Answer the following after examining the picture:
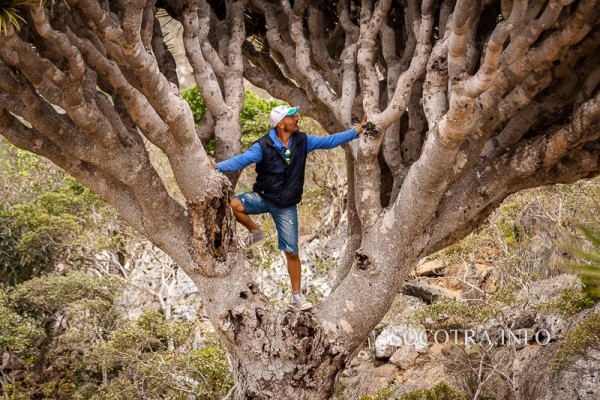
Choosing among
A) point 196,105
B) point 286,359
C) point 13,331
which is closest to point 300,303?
point 286,359

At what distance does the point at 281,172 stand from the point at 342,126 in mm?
1217

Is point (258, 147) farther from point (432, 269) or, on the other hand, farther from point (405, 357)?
point (432, 269)

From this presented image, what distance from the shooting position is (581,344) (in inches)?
331

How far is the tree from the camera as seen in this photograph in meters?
5.52

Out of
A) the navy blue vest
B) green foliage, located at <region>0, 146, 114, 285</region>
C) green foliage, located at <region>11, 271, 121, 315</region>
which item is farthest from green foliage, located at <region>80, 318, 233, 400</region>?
the navy blue vest

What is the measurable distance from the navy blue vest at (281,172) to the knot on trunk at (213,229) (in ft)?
1.14

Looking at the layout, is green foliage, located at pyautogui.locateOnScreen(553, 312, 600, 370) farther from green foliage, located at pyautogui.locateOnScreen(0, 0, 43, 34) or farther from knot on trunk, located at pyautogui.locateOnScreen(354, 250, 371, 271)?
green foliage, located at pyautogui.locateOnScreen(0, 0, 43, 34)

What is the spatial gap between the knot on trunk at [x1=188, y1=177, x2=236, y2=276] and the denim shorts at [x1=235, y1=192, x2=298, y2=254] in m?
0.31

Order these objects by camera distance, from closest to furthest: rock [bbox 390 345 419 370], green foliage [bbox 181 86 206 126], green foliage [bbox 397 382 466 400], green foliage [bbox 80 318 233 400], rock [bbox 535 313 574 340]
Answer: green foliage [bbox 397 382 466 400], green foliage [bbox 80 318 233 400], rock [bbox 535 313 574 340], rock [bbox 390 345 419 370], green foliage [bbox 181 86 206 126]

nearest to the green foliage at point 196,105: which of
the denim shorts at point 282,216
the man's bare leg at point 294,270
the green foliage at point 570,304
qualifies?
the green foliage at point 570,304

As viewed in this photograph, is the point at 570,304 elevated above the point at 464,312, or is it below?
above

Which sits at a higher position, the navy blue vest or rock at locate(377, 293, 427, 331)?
rock at locate(377, 293, 427, 331)

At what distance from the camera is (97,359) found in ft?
39.8

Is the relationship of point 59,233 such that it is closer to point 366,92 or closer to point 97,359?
point 97,359
